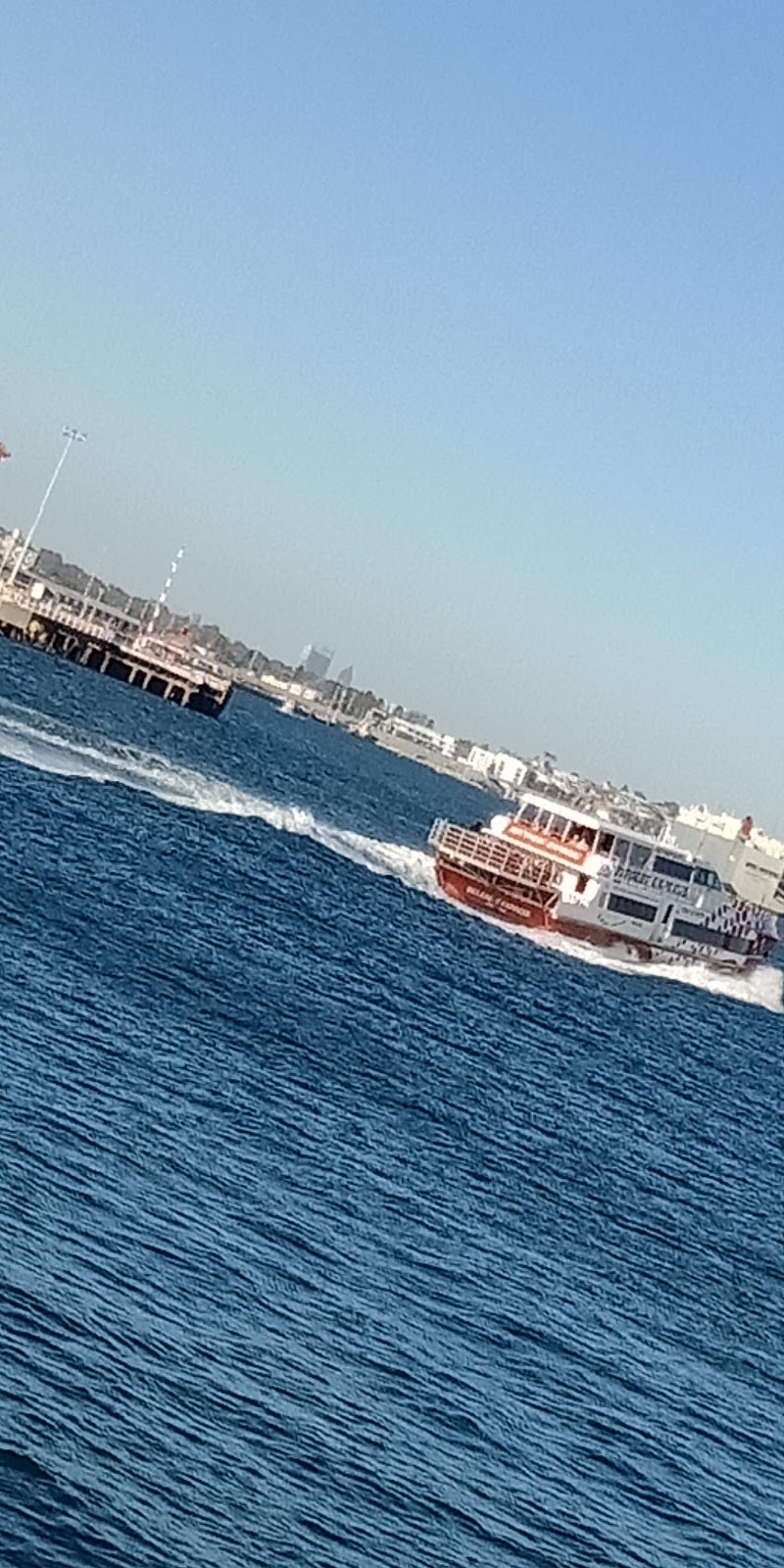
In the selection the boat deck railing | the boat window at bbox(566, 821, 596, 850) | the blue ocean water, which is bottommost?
the blue ocean water

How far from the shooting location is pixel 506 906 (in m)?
93.5

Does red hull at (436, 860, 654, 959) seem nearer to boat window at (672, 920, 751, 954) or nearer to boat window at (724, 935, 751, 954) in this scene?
boat window at (672, 920, 751, 954)

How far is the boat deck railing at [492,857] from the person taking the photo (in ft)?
305

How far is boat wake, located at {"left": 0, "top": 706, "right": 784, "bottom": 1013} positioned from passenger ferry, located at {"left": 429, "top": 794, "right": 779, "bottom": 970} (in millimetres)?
963

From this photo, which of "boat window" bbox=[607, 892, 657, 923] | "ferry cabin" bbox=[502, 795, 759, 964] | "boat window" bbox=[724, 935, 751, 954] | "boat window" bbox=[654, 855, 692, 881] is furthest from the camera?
"boat window" bbox=[724, 935, 751, 954]

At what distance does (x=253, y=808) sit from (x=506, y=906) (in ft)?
90.4

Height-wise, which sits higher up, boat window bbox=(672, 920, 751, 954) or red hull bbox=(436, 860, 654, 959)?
boat window bbox=(672, 920, 751, 954)

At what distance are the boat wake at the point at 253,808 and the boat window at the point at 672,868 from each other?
4.22 metres

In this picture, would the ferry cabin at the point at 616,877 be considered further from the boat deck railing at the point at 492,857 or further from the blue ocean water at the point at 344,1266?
the blue ocean water at the point at 344,1266

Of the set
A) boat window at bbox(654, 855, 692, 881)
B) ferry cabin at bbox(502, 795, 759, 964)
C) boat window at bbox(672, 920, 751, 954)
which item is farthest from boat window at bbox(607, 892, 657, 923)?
boat window at bbox(672, 920, 751, 954)

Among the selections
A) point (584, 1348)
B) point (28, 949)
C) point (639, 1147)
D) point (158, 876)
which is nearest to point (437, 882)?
point (158, 876)

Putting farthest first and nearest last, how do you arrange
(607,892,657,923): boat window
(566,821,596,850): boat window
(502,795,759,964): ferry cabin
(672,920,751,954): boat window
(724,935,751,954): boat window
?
(724,935,751,954): boat window, (672,920,751,954): boat window, (607,892,657,923): boat window, (566,821,596,850): boat window, (502,795,759,964): ferry cabin

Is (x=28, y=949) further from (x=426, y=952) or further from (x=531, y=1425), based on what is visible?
(x=426, y=952)

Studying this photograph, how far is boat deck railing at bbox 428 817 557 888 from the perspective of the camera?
92875 mm
